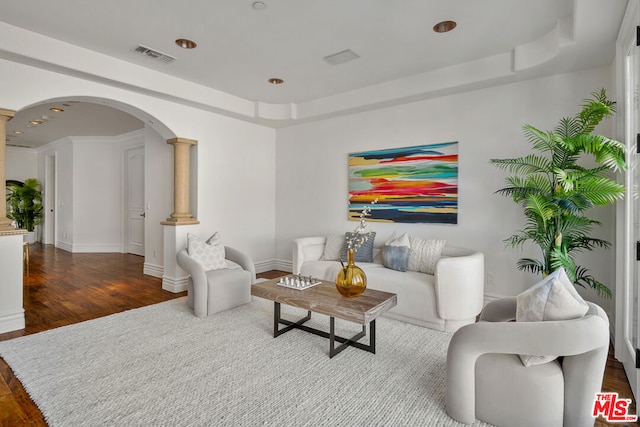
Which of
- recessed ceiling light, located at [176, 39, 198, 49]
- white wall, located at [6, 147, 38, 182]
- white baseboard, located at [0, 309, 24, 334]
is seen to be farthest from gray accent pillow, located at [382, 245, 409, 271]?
white wall, located at [6, 147, 38, 182]

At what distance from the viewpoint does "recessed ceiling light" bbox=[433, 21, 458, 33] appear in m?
2.94

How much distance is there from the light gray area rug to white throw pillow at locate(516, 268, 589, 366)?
0.70 metres

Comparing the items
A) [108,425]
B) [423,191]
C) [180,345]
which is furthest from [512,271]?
[108,425]

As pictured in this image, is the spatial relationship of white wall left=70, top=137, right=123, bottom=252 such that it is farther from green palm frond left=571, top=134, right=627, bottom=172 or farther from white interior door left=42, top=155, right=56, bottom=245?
green palm frond left=571, top=134, right=627, bottom=172

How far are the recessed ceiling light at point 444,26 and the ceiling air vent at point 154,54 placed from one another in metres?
2.72

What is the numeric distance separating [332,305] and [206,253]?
2.00 m

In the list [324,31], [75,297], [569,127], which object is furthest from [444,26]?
[75,297]

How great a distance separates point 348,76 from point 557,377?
12.1 ft

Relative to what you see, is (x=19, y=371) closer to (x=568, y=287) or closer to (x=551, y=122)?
(x=568, y=287)

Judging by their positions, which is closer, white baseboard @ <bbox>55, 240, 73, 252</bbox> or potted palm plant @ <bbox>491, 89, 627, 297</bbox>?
potted palm plant @ <bbox>491, 89, 627, 297</bbox>

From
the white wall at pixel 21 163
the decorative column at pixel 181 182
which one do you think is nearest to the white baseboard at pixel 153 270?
the decorative column at pixel 181 182

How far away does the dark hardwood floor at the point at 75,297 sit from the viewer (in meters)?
2.09

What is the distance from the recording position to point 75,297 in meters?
4.22

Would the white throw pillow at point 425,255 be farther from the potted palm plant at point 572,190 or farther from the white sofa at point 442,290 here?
the potted palm plant at point 572,190
